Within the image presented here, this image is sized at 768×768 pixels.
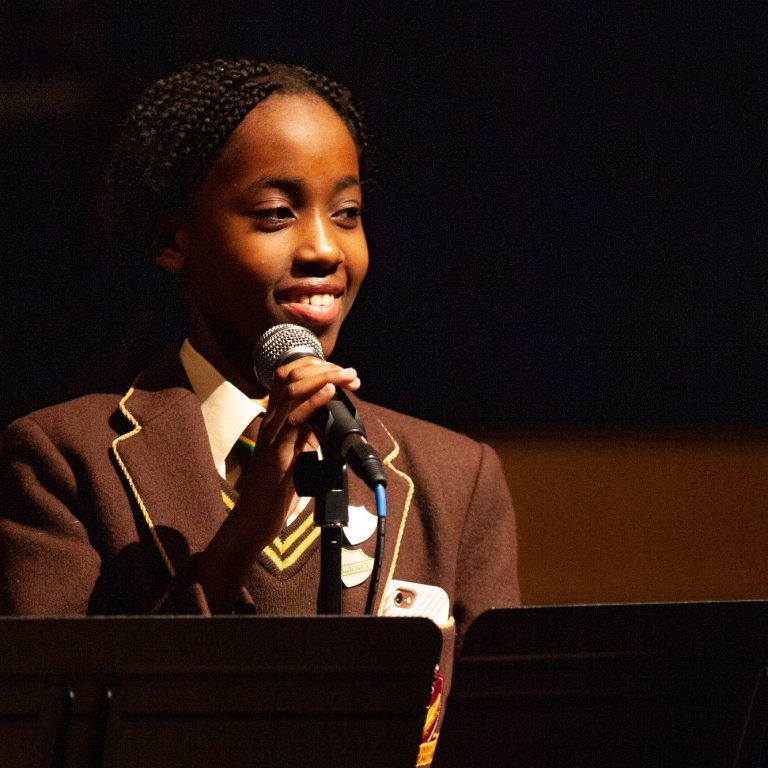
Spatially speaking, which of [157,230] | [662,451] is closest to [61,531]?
[157,230]

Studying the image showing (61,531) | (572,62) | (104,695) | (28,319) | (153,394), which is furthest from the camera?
(572,62)

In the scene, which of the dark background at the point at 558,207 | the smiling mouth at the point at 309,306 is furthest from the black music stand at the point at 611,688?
the dark background at the point at 558,207

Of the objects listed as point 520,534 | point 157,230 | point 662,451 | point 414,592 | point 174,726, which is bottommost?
point 520,534

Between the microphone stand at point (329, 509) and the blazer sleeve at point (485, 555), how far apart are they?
0.43 m

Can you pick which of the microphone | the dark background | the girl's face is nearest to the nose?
the girl's face

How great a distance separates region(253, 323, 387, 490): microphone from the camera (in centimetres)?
122

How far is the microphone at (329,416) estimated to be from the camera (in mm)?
1224

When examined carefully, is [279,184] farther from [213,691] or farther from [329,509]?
[213,691]

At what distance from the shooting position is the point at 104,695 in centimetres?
107

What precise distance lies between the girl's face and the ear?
0.08ft

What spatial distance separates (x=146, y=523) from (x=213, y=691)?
1.56 feet

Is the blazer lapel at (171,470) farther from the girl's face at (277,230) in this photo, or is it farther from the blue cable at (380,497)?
the blue cable at (380,497)

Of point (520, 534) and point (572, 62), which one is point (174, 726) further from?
point (572, 62)

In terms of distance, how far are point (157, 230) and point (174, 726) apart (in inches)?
31.9
